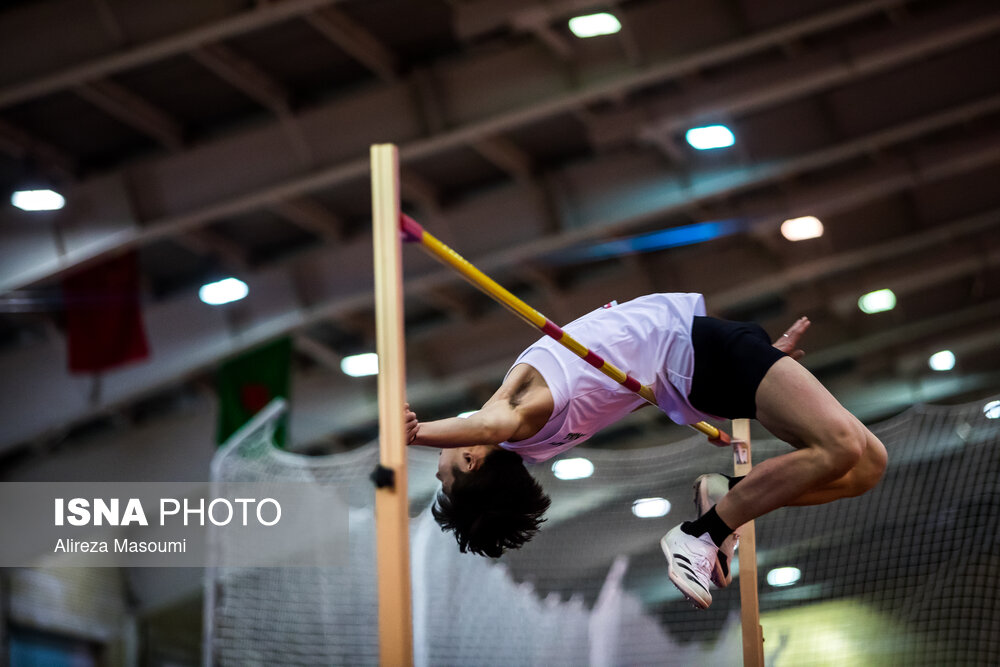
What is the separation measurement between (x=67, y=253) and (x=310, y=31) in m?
2.56

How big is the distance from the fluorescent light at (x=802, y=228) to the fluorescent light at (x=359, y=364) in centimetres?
436

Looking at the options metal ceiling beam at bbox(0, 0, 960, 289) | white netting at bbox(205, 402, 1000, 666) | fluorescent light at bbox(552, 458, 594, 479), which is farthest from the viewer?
fluorescent light at bbox(552, 458, 594, 479)

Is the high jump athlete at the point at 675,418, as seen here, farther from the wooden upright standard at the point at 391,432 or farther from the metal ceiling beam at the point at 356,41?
the metal ceiling beam at the point at 356,41

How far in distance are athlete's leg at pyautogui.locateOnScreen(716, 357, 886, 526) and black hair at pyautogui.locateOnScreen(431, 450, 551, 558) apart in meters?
0.62

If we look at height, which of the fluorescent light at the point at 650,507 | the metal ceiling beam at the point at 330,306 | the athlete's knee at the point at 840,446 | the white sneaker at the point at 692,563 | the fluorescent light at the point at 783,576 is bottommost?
the white sneaker at the point at 692,563

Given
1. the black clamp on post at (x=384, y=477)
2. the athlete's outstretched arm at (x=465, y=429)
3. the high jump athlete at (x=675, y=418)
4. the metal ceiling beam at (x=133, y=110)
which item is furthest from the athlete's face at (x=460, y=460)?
the metal ceiling beam at (x=133, y=110)

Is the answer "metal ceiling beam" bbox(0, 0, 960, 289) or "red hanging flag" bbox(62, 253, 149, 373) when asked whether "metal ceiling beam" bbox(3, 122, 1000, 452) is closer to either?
"red hanging flag" bbox(62, 253, 149, 373)

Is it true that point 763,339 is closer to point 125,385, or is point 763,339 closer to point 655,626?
point 655,626

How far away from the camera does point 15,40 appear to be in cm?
706

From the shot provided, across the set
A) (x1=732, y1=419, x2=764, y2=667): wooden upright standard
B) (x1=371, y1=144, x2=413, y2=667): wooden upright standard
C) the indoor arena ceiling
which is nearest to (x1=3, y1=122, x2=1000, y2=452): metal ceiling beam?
the indoor arena ceiling

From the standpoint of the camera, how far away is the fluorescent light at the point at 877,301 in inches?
466

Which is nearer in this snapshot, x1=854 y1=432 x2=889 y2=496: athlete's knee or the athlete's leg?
the athlete's leg

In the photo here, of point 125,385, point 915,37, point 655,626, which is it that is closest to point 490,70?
point 915,37

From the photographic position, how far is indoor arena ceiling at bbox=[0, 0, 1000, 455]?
748 centimetres
